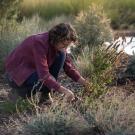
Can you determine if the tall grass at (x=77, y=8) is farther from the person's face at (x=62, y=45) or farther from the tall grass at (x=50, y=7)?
the person's face at (x=62, y=45)

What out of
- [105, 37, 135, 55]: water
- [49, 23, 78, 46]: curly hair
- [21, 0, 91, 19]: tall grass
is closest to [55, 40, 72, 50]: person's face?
[49, 23, 78, 46]: curly hair

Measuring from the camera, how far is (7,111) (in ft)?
23.3

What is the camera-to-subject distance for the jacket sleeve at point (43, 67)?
648cm

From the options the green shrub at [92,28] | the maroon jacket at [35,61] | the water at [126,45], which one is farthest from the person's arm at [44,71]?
the green shrub at [92,28]

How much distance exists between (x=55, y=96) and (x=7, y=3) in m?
5.84

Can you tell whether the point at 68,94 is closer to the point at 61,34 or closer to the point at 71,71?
the point at 61,34

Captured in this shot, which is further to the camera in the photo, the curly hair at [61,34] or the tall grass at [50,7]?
the tall grass at [50,7]

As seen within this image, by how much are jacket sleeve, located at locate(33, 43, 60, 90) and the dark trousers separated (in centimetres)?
35

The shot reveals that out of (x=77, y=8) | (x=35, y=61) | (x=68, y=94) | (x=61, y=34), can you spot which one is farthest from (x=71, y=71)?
(x=77, y=8)

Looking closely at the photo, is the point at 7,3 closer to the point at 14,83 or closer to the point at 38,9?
the point at 14,83

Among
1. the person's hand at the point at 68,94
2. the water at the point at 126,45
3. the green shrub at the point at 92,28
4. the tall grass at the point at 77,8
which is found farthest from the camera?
the tall grass at the point at 77,8

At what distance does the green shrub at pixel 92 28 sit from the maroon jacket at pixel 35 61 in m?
4.31

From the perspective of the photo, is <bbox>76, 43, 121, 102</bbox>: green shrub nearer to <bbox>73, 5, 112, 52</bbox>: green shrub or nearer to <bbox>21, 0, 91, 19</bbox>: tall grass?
<bbox>73, 5, 112, 52</bbox>: green shrub

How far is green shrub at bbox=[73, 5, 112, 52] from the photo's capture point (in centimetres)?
1162
